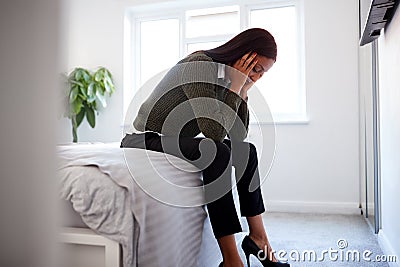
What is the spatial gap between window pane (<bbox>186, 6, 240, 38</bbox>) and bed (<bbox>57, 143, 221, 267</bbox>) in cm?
240

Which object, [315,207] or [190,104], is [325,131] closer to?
[315,207]

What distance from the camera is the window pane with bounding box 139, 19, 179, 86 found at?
11.1ft

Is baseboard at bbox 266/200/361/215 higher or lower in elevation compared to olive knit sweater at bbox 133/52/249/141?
lower

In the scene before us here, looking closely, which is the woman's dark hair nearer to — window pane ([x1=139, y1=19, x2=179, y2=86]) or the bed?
the bed

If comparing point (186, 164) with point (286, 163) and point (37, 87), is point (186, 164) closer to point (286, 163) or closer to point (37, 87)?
point (37, 87)

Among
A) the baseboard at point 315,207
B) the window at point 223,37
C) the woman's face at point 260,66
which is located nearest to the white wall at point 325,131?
the baseboard at point 315,207

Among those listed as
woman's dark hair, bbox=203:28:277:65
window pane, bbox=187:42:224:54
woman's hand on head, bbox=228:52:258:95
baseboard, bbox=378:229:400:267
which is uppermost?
window pane, bbox=187:42:224:54

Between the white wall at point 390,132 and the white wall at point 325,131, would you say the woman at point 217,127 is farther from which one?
the white wall at point 325,131

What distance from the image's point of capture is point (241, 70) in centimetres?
149

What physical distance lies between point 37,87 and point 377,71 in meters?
1.82

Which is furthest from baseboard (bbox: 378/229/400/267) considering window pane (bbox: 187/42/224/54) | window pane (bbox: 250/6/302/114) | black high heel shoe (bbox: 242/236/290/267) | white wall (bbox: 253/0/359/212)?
window pane (bbox: 187/42/224/54)

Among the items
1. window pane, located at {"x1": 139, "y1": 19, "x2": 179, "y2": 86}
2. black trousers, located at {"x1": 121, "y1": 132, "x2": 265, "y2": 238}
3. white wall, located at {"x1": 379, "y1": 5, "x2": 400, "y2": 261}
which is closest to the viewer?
black trousers, located at {"x1": 121, "y1": 132, "x2": 265, "y2": 238}

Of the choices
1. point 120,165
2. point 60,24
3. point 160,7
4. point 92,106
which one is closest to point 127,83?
point 92,106

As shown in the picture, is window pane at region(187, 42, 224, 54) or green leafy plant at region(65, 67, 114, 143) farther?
window pane at region(187, 42, 224, 54)
